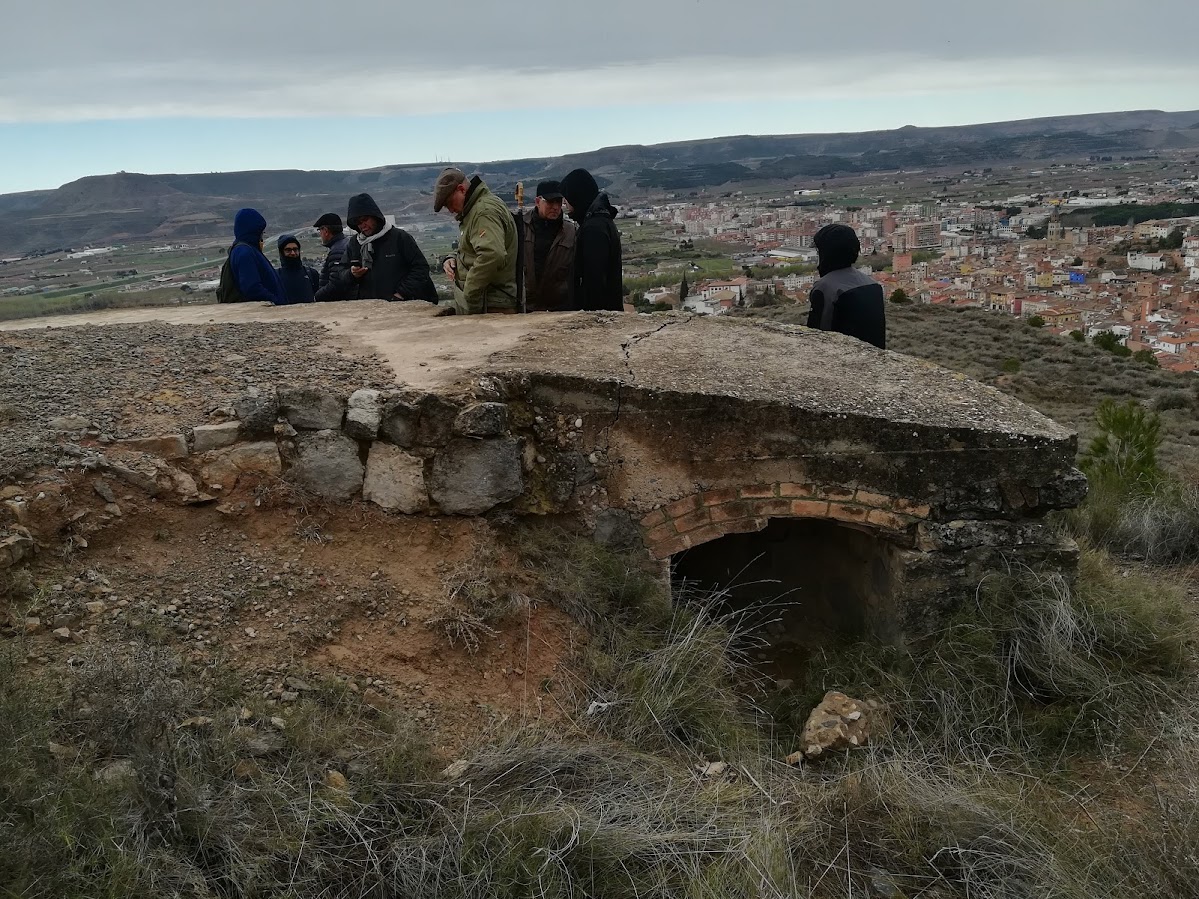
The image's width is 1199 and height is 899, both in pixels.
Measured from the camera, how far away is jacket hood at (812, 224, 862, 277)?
16.4 ft

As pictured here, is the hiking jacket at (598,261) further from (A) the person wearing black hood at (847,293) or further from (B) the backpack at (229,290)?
(B) the backpack at (229,290)

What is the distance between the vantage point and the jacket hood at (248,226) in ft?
21.2

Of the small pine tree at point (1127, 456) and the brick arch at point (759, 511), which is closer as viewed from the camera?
the brick arch at point (759, 511)

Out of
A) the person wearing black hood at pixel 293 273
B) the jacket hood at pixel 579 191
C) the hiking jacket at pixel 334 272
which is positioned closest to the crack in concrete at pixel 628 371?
the jacket hood at pixel 579 191

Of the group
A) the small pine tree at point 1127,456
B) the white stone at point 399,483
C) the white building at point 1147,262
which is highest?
the white stone at point 399,483

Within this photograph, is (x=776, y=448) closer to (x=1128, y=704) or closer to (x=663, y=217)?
(x=1128, y=704)

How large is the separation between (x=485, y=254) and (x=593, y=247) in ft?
2.33

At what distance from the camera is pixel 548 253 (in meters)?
5.96

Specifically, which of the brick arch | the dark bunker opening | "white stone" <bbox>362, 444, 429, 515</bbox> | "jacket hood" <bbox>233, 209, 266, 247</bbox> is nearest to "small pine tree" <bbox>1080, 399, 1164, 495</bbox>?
the dark bunker opening

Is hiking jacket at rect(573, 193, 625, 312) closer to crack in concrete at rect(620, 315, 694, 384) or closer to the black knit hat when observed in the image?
crack in concrete at rect(620, 315, 694, 384)

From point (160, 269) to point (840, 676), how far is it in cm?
2638

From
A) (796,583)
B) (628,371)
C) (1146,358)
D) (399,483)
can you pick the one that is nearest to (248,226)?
(399,483)

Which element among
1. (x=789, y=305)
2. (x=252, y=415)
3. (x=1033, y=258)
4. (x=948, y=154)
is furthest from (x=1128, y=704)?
(x=948, y=154)

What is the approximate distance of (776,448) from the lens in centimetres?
400
